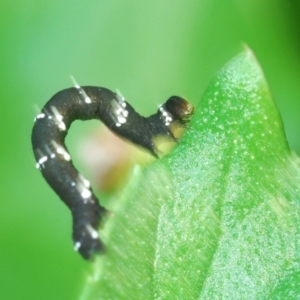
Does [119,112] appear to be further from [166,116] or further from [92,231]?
[92,231]

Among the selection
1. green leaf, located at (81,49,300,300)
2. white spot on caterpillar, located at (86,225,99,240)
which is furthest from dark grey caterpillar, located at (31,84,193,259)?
green leaf, located at (81,49,300,300)

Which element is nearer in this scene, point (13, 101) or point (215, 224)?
point (215, 224)

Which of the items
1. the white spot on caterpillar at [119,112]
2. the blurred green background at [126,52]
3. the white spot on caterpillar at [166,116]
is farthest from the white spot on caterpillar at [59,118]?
the blurred green background at [126,52]

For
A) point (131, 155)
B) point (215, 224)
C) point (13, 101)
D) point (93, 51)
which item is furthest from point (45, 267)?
point (215, 224)

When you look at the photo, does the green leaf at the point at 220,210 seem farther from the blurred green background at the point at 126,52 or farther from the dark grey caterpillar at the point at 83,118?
the blurred green background at the point at 126,52

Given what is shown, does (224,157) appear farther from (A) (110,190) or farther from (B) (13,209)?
(B) (13,209)

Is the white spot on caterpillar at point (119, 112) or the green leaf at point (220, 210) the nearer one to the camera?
the green leaf at point (220, 210)
